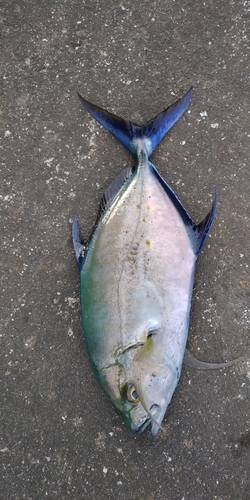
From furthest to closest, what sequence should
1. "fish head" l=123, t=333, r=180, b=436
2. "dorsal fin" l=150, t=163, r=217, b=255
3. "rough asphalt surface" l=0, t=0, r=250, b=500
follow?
1. "rough asphalt surface" l=0, t=0, r=250, b=500
2. "dorsal fin" l=150, t=163, r=217, b=255
3. "fish head" l=123, t=333, r=180, b=436

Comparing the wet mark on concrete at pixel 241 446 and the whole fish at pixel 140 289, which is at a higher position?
the whole fish at pixel 140 289

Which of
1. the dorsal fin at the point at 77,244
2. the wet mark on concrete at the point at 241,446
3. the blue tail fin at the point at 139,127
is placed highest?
the blue tail fin at the point at 139,127

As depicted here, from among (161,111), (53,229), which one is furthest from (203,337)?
(161,111)

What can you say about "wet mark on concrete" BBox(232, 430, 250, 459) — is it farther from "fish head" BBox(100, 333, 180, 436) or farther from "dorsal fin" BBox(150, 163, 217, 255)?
"dorsal fin" BBox(150, 163, 217, 255)

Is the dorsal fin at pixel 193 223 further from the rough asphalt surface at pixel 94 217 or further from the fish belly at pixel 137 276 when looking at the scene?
the rough asphalt surface at pixel 94 217

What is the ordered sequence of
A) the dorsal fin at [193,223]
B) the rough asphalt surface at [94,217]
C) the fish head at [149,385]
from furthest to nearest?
1. the rough asphalt surface at [94,217]
2. the dorsal fin at [193,223]
3. the fish head at [149,385]

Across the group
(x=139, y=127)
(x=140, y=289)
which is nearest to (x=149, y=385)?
(x=140, y=289)

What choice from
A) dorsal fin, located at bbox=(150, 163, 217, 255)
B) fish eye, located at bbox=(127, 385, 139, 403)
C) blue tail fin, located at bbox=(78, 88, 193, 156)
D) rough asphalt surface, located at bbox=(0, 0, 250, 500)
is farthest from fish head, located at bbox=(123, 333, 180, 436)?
blue tail fin, located at bbox=(78, 88, 193, 156)

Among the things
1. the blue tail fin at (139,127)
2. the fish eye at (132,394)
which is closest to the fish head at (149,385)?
the fish eye at (132,394)
